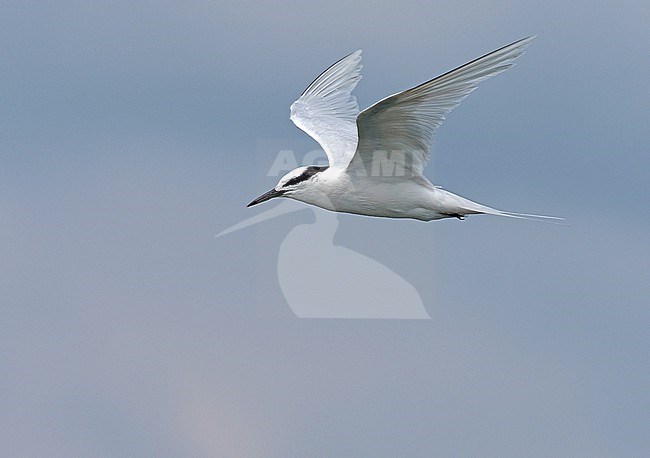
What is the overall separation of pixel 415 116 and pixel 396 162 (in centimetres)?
89

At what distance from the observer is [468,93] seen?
11.1m

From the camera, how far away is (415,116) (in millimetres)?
11758

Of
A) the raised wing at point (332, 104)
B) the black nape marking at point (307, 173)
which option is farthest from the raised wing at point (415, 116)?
the raised wing at point (332, 104)

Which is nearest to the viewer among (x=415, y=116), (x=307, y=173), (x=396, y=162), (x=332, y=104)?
(x=415, y=116)

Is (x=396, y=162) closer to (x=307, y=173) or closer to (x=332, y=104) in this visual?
(x=307, y=173)

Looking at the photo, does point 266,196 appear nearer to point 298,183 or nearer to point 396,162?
point 298,183

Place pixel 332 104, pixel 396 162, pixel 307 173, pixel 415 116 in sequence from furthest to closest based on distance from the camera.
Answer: pixel 332 104 → pixel 307 173 → pixel 396 162 → pixel 415 116

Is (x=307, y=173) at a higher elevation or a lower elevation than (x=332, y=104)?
lower

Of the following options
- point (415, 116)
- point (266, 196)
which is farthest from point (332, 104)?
point (415, 116)

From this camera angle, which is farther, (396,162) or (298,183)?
(298,183)

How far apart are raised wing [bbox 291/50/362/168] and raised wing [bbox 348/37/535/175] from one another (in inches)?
96.1

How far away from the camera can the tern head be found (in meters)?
13.0

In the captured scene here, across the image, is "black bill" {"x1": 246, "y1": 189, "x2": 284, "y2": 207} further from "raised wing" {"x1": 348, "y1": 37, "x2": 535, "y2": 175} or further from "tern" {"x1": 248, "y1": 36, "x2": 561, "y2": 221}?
"raised wing" {"x1": 348, "y1": 37, "x2": 535, "y2": 175}

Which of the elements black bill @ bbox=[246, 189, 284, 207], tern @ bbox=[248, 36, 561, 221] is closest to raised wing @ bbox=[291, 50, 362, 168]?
tern @ bbox=[248, 36, 561, 221]
